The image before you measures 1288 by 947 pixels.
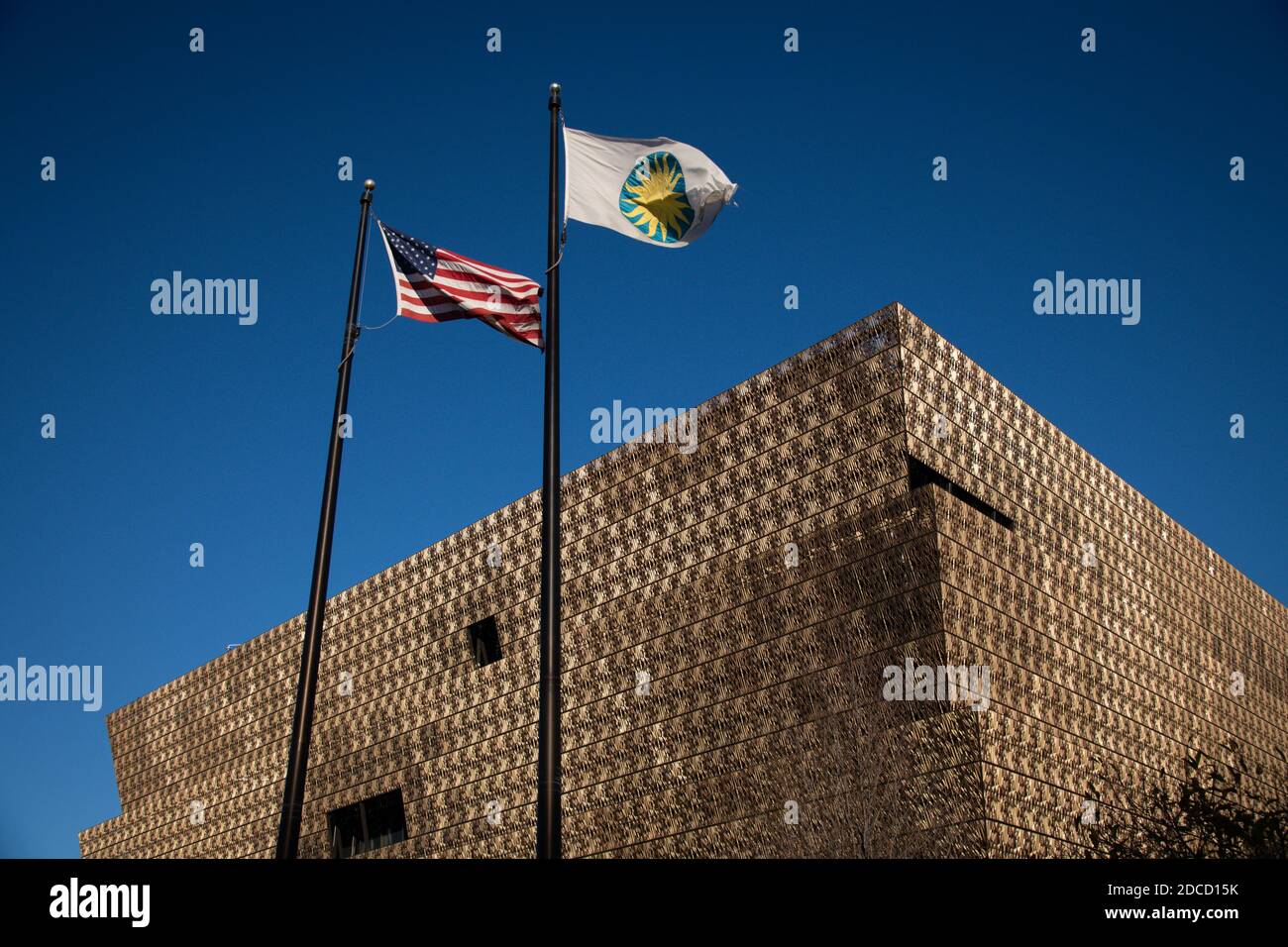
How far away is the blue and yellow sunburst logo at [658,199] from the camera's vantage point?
1667cm

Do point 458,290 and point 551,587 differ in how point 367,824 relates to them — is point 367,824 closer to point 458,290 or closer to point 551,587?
point 458,290

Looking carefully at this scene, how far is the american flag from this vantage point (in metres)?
17.3

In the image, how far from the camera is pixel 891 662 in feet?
112

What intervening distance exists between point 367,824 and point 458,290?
138 ft

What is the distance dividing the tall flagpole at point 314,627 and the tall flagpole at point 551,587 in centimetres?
365

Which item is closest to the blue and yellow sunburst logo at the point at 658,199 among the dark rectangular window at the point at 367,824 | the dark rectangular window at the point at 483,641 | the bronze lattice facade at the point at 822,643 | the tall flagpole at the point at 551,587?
the tall flagpole at the point at 551,587

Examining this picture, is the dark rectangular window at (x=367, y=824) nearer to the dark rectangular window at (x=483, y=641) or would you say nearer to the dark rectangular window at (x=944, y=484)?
the dark rectangular window at (x=483, y=641)

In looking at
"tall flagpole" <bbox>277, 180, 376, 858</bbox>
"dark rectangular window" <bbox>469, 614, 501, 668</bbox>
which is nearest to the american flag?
"tall flagpole" <bbox>277, 180, 376, 858</bbox>

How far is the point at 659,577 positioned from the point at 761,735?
26.5 ft

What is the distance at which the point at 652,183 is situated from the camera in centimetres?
1677

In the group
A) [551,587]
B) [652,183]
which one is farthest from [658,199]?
[551,587]
